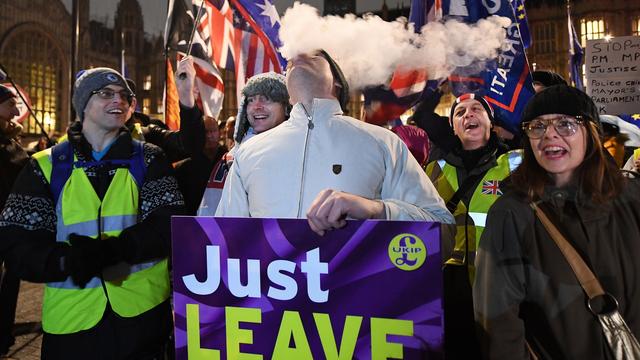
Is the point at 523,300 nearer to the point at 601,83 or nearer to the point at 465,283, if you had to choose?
the point at 465,283

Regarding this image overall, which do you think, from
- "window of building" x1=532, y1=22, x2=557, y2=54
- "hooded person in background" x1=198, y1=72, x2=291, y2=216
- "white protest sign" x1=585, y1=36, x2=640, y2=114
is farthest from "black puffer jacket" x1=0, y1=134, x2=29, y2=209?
"window of building" x1=532, y1=22, x2=557, y2=54

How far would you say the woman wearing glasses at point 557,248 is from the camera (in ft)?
6.42

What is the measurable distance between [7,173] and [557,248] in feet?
15.7

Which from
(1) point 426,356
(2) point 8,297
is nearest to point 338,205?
(1) point 426,356

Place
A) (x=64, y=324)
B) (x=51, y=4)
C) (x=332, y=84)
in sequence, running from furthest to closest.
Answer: (x=51, y=4) < (x=64, y=324) < (x=332, y=84)

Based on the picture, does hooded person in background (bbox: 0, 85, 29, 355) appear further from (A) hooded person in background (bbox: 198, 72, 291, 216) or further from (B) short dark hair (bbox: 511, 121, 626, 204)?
(B) short dark hair (bbox: 511, 121, 626, 204)

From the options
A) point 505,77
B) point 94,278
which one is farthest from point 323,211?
point 505,77

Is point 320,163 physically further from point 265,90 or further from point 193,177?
point 193,177

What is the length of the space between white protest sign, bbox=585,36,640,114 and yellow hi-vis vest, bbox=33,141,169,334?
525cm

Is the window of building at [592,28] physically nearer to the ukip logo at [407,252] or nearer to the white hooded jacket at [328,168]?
the white hooded jacket at [328,168]

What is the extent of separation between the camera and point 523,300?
205cm

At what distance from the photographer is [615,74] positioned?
5816 mm

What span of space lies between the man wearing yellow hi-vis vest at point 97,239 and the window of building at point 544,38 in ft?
193

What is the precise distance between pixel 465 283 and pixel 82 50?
235ft
